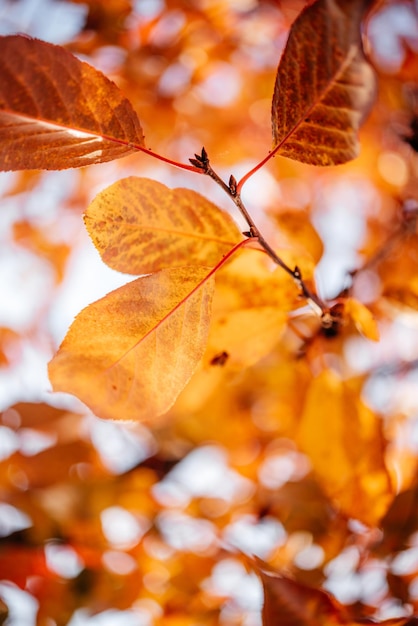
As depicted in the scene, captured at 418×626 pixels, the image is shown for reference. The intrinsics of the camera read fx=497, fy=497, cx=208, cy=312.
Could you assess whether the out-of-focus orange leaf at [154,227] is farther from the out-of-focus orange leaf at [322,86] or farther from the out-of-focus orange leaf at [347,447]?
the out-of-focus orange leaf at [347,447]

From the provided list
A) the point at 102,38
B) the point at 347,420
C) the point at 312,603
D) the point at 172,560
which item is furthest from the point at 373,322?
the point at 102,38

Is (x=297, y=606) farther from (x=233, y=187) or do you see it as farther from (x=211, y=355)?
(x=233, y=187)

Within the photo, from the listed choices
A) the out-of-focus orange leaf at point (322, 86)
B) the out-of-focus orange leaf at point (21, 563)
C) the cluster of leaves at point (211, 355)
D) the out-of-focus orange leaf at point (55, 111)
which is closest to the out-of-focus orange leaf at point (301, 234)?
the cluster of leaves at point (211, 355)

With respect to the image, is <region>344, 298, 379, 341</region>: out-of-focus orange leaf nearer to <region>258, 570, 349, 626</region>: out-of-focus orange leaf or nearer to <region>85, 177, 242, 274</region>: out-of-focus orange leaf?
<region>85, 177, 242, 274</region>: out-of-focus orange leaf

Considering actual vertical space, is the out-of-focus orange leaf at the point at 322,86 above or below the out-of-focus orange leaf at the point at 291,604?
above

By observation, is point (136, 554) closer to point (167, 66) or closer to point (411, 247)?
point (411, 247)

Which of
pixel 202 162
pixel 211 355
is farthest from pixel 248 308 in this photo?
pixel 202 162
